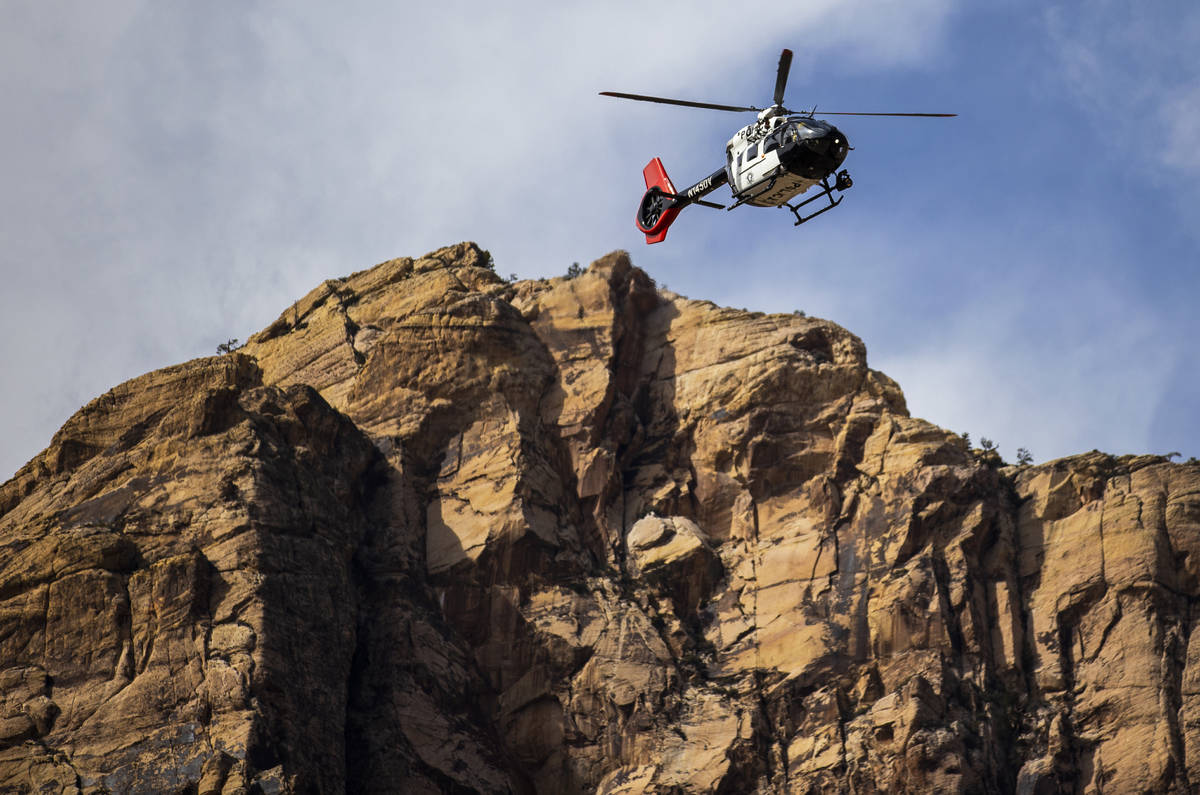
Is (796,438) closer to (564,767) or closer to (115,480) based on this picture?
(564,767)

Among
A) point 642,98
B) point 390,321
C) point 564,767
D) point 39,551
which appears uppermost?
point 390,321

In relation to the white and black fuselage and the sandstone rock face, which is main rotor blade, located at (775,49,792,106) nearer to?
the white and black fuselage

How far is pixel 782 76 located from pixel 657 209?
10885mm

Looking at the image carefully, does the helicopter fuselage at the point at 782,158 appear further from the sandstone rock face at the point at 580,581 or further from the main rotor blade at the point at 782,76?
the sandstone rock face at the point at 580,581

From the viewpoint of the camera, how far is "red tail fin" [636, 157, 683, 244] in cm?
7294

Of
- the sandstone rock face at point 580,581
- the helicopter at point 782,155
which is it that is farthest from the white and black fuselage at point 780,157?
the sandstone rock face at point 580,581

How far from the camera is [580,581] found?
79750 mm

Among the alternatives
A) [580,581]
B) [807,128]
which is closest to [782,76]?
[807,128]

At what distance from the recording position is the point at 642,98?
6012cm

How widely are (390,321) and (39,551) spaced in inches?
799

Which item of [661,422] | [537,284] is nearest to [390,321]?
[537,284]

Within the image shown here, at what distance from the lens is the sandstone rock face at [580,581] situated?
71.6 meters

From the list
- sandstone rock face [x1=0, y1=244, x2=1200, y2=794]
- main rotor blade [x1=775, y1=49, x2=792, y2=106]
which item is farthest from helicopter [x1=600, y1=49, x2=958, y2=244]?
sandstone rock face [x1=0, y1=244, x2=1200, y2=794]

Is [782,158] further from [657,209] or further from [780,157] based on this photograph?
[657,209]
